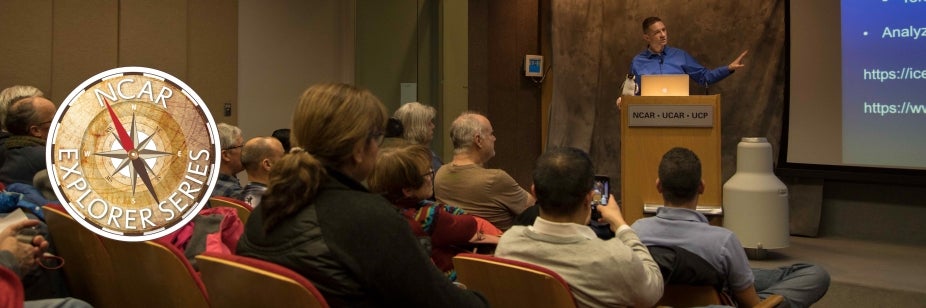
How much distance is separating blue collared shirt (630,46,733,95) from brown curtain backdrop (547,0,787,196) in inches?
11.6

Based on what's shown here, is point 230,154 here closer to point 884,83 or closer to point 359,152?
point 359,152

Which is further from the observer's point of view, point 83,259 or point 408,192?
point 408,192

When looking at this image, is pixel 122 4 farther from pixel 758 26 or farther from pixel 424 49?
pixel 758 26

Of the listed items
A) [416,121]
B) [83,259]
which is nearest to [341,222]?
[83,259]

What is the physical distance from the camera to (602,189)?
12.5ft

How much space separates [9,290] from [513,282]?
1114 mm

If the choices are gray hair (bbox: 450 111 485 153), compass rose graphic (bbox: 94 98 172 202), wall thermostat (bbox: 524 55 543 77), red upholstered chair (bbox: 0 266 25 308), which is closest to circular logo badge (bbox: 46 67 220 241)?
compass rose graphic (bbox: 94 98 172 202)

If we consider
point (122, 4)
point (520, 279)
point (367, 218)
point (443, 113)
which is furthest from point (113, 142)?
point (443, 113)

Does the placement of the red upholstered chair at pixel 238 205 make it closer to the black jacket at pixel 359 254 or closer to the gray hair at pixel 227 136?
the gray hair at pixel 227 136

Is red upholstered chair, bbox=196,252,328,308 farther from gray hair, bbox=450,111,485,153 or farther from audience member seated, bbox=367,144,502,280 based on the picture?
gray hair, bbox=450,111,485,153

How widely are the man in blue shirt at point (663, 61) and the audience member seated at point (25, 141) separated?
3.88 metres

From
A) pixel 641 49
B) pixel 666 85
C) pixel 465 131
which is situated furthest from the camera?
pixel 641 49

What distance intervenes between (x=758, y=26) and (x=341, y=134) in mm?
5028

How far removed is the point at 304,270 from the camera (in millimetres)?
1655
